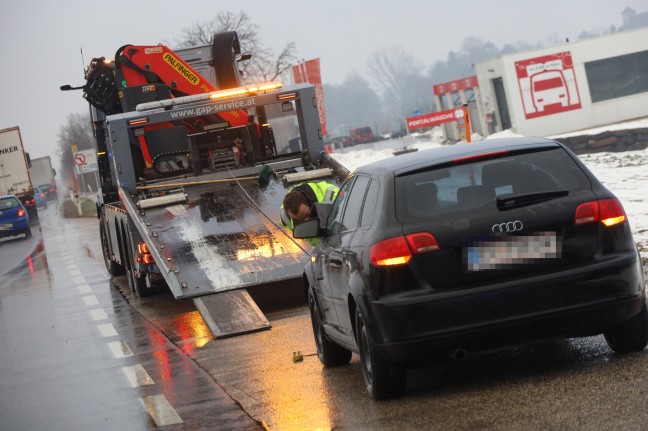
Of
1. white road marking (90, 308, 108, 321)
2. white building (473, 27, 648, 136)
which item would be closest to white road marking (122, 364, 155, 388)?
white road marking (90, 308, 108, 321)

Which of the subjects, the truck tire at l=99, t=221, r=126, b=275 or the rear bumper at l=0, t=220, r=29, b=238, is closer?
the truck tire at l=99, t=221, r=126, b=275

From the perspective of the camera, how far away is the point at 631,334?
7527 millimetres

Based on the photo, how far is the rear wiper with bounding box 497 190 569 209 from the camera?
7062mm

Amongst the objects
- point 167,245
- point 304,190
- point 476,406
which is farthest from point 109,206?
point 476,406

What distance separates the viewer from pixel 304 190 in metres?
10.4

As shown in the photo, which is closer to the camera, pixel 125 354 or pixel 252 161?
pixel 125 354

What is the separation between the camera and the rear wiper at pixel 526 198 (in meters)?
7.06

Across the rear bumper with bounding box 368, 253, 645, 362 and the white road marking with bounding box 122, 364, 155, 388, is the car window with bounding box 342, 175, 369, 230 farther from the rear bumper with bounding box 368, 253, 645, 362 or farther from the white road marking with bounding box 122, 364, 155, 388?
the white road marking with bounding box 122, 364, 155, 388

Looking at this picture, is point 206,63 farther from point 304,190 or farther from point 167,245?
point 304,190

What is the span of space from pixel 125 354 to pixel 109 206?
797cm

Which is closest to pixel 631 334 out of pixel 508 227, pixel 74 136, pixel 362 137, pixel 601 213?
pixel 601 213

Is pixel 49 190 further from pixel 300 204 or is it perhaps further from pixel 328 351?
pixel 328 351

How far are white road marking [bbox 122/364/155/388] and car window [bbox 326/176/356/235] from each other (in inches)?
80.3

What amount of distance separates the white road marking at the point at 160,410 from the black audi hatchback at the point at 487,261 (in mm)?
1379
